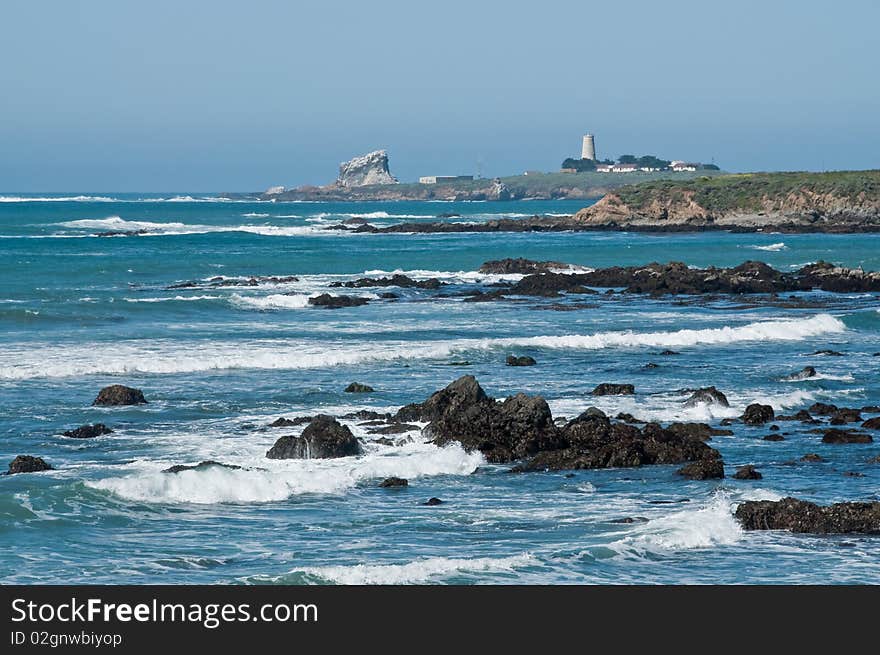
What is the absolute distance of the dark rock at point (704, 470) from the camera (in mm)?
19359

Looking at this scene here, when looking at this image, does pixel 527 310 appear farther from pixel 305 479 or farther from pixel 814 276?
pixel 305 479

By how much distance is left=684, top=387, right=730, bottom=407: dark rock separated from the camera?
81.9 feet

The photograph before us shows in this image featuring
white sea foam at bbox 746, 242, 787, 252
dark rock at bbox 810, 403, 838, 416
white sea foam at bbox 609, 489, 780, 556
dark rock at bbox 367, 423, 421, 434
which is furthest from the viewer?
white sea foam at bbox 746, 242, 787, 252

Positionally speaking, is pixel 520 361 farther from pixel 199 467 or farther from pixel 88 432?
pixel 199 467

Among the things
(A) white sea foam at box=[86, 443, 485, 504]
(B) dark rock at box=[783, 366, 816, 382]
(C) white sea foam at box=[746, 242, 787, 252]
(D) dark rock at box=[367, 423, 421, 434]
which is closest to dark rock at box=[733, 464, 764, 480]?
(A) white sea foam at box=[86, 443, 485, 504]

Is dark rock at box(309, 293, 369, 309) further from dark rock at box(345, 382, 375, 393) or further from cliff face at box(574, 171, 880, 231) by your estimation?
cliff face at box(574, 171, 880, 231)

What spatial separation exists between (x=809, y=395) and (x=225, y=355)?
14.3 meters

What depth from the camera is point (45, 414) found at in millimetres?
24781

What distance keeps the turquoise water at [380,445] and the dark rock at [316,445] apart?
447mm

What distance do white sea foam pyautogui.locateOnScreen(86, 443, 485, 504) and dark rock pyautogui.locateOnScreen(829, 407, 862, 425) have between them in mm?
7296

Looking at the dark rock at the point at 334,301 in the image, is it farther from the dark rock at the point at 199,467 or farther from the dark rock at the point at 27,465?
the dark rock at the point at 199,467

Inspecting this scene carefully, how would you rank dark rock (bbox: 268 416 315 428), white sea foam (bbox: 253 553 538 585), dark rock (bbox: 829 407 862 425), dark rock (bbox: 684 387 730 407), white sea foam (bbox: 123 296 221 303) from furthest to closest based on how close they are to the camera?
white sea foam (bbox: 123 296 221 303) → dark rock (bbox: 684 387 730 407) → dark rock (bbox: 829 407 862 425) → dark rock (bbox: 268 416 315 428) → white sea foam (bbox: 253 553 538 585)

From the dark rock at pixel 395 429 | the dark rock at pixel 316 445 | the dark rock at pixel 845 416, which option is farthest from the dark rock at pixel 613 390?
the dark rock at pixel 316 445
